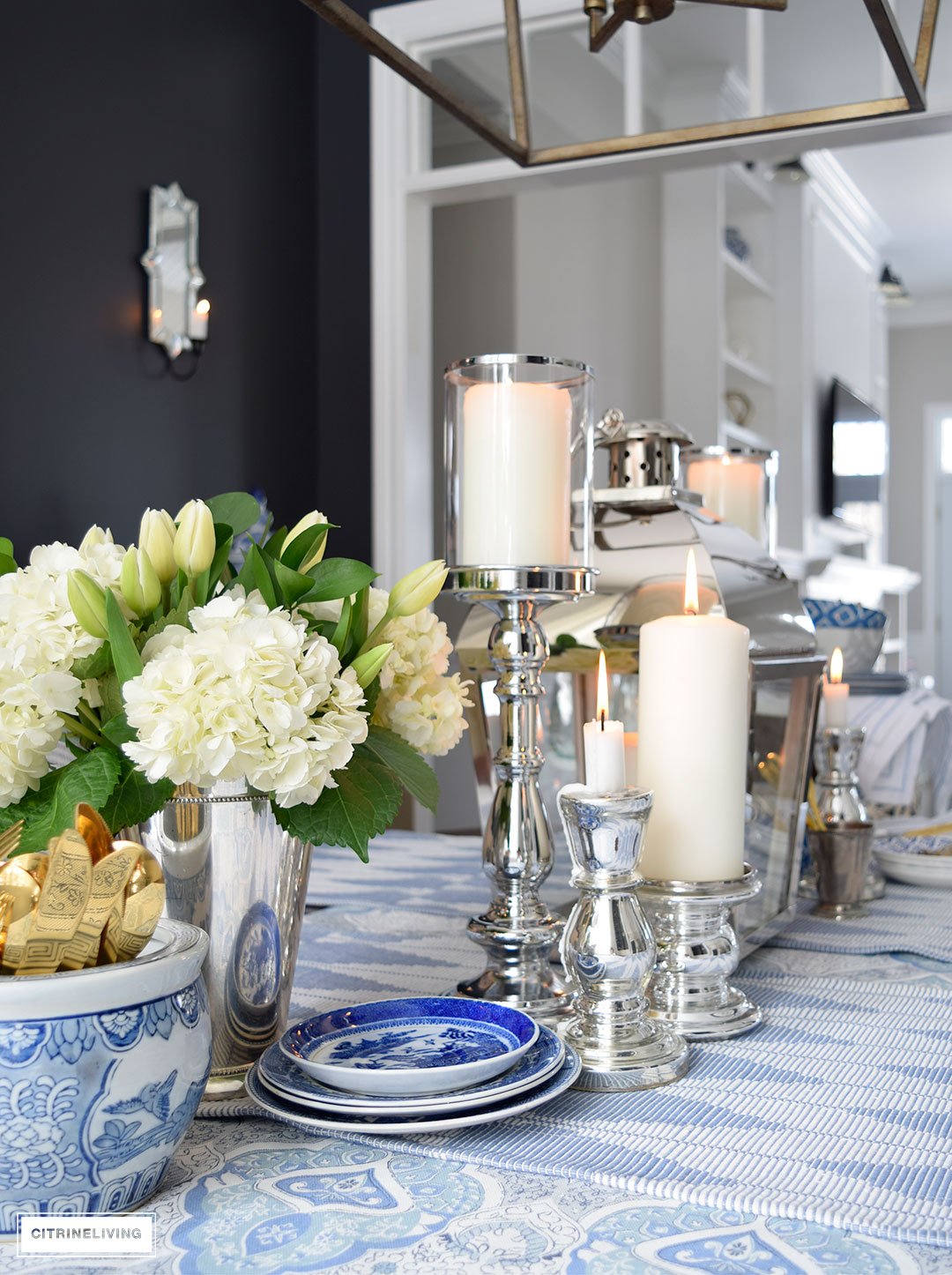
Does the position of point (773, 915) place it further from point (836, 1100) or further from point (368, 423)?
point (368, 423)

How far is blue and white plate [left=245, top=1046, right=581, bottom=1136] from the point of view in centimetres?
58

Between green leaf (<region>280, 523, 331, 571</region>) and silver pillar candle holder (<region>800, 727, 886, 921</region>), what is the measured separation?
667mm

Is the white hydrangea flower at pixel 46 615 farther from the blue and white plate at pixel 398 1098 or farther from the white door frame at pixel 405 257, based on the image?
the white door frame at pixel 405 257

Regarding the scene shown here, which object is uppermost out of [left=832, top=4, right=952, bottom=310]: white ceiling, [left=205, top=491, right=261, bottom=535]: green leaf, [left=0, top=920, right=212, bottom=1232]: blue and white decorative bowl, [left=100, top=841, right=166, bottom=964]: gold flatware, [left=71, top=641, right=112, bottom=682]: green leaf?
[left=832, top=4, right=952, bottom=310]: white ceiling

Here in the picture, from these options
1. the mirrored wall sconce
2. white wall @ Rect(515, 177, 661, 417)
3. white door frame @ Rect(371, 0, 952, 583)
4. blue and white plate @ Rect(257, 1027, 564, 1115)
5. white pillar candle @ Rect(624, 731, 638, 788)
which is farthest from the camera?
white wall @ Rect(515, 177, 661, 417)

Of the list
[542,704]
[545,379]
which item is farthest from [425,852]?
[545,379]

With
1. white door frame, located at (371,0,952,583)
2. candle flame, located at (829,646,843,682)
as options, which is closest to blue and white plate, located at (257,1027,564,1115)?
candle flame, located at (829,646,843,682)

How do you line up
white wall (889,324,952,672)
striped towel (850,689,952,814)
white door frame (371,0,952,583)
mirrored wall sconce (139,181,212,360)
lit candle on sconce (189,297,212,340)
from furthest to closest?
white wall (889,324,952,672) < white door frame (371,0,952,583) < lit candle on sconce (189,297,212,340) < mirrored wall sconce (139,181,212,360) < striped towel (850,689,952,814)

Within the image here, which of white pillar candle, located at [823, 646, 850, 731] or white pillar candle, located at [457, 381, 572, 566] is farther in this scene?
white pillar candle, located at [823, 646, 850, 731]

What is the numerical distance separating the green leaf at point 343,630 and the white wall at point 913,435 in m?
9.12

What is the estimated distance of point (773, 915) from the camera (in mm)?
1053

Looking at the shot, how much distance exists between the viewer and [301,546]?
0.69 meters

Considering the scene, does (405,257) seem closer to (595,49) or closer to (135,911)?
(595,49)

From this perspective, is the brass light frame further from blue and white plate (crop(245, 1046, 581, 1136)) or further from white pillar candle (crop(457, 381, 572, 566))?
blue and white plate (crop(245, 1046, 581, 1136))
